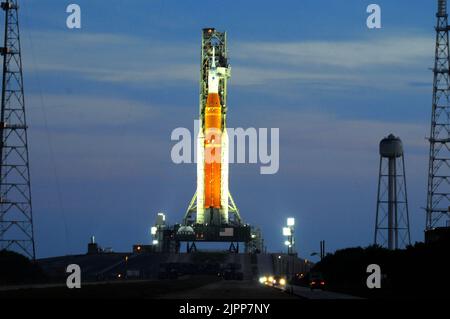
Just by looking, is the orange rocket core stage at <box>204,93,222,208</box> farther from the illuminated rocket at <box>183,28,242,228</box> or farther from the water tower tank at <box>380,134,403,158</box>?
the water tower tank at <box>380,134,403,158</box>

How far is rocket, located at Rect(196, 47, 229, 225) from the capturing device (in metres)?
189

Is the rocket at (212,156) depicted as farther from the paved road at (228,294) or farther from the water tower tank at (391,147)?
the paved road at (228,294)

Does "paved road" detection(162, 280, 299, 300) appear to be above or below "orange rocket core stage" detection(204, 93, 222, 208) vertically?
below

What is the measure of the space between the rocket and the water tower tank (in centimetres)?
3908

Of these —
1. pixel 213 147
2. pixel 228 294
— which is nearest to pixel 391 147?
pixel 213 147

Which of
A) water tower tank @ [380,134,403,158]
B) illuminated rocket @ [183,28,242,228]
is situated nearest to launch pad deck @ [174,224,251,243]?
illuminated rocket @ [183,28,242,228]

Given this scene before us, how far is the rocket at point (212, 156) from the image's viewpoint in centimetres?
18875

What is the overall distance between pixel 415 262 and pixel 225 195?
93472mm

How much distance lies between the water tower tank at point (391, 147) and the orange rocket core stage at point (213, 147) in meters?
39.1

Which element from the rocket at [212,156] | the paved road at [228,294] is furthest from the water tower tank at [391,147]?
the paved road at [228,294]
